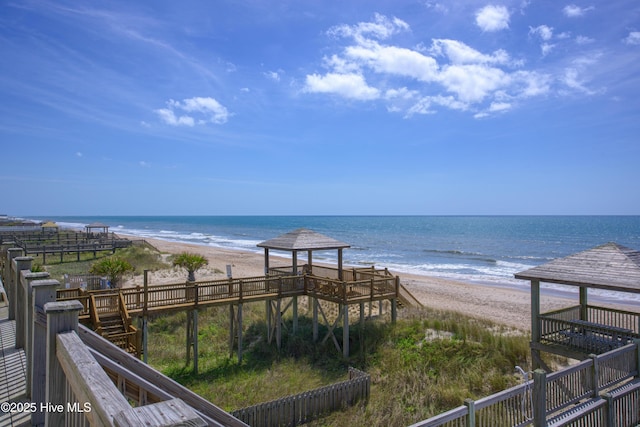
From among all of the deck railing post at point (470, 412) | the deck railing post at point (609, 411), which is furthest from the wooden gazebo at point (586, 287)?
the deck railing post at point (470, 412)

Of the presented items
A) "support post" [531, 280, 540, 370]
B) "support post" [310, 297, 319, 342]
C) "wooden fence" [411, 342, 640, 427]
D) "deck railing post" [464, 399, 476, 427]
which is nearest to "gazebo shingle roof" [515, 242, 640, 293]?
"support post" [531, 280, 540, 370]

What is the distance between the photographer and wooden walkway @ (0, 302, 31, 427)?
4.26 metres

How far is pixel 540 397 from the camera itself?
701 centimetres

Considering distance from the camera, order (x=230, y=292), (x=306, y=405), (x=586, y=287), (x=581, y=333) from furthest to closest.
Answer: (x=230, y=292), (x=586, y=287), (x=581, y=333), (x=306, y=405)

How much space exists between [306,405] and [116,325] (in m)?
6.02

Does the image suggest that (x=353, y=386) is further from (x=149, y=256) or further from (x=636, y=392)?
(x=149, y=256)

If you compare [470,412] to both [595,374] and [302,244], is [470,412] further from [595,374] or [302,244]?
[302,244]

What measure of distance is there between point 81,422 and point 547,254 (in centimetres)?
6493

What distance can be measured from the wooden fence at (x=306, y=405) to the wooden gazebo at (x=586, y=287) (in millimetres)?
4815

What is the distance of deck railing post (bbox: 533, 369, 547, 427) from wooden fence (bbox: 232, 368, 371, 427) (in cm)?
554

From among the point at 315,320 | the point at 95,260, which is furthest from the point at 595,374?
the point at 95,260

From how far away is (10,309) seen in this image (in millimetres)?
8070

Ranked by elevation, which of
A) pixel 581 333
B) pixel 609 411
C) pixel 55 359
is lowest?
pixel 609 411

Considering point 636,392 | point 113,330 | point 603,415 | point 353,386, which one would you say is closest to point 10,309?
point 113,330
